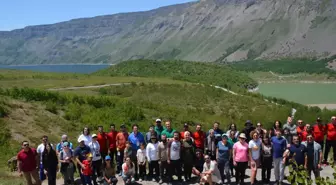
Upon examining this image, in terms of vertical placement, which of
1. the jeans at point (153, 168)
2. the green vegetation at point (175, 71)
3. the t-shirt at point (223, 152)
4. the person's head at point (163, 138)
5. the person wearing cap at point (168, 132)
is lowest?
the jeans at point (153, 168)

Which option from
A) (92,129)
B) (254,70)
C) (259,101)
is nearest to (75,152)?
(92,129)

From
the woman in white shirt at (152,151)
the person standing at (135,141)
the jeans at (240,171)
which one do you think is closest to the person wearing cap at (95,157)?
the person standing at (135,141)

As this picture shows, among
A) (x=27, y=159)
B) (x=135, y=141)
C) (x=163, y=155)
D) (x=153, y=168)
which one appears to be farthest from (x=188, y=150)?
(x=27, y=159)

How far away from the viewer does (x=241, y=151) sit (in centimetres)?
1301

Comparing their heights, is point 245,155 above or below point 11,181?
above

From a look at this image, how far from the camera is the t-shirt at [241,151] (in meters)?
13.0

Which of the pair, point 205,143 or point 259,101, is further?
point 259,101

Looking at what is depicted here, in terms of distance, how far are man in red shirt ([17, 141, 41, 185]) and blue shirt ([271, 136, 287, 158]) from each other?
811 centimetres

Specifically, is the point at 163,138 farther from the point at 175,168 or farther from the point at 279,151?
the point at 279,151

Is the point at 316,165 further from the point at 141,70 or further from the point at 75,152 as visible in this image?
the point at 141,70

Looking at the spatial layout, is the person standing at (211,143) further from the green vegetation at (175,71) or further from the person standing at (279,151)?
the green vegetation at (175,71)

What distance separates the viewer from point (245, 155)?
42.7 ft

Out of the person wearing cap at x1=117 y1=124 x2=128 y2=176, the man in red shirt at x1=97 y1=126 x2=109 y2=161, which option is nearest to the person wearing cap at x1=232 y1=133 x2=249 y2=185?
the person wearing cap at x1=117 y1=124 x2=128 y2=176

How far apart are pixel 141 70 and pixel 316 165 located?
9837 cm
